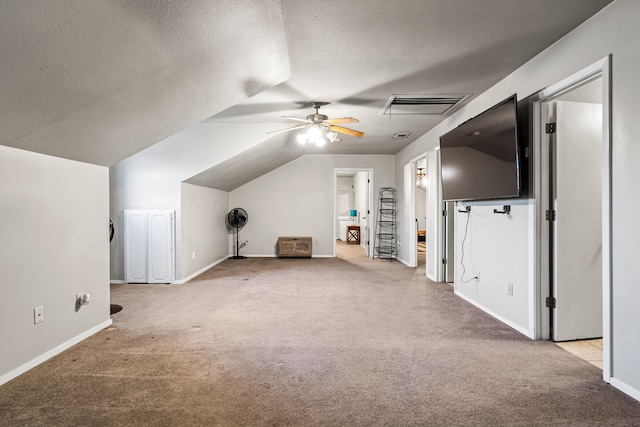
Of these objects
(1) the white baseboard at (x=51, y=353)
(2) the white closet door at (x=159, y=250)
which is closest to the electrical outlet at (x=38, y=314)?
(1) the white baseboard at (x=51, y=353)

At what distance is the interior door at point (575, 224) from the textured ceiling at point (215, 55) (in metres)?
0.73

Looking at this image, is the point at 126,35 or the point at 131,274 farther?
the point at 131,274

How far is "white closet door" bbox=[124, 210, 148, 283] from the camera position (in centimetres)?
448

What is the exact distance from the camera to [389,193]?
23.4 ft

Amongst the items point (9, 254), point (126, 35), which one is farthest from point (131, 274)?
point (126, 35)

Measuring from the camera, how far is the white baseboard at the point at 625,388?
5.72ft

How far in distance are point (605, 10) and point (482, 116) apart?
3.56 ft

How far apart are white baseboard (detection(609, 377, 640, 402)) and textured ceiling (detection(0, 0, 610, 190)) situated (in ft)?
7.51

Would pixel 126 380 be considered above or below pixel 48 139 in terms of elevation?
below

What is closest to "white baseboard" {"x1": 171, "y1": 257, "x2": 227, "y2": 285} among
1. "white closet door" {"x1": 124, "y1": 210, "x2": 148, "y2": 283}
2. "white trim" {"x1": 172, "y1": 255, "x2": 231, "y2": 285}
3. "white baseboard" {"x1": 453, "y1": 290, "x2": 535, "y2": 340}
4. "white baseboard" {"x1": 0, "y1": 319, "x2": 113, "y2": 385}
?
"white trim" {"x1": 172, "y1": 255, "x2": 231, "y2": 285}

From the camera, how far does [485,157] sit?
2941mm

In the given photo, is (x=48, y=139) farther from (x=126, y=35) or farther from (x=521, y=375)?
(x=521, y=375)

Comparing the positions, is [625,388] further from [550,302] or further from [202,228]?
[202,228]

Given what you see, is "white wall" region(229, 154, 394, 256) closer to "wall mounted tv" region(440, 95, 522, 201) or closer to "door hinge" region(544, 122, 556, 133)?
"wall mounted tv" region(440, 95, 522, 201)
